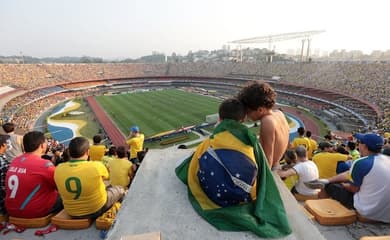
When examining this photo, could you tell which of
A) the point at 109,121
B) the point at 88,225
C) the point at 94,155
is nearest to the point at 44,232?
the point at 88,225

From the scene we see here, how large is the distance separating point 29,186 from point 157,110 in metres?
33.2

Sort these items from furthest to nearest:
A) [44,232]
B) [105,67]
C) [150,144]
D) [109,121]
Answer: [105,67], [109,121], [150,144], [44,232]

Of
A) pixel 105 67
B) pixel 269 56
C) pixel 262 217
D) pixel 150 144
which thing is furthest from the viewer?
pixel 269 56

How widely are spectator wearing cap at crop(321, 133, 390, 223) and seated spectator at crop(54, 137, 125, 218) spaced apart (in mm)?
3457

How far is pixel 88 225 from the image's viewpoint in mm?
3480

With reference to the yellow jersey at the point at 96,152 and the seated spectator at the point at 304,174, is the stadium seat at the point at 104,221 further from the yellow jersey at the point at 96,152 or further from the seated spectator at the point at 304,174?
the yellow jersey at the point at 96,152

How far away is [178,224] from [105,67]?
7163 cm

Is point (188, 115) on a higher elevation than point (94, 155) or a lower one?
lower

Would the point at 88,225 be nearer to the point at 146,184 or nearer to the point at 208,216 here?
the point at 146,184

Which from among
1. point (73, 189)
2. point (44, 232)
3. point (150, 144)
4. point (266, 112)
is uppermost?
point (266, 112)

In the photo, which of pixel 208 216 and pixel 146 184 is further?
pixel 146 184

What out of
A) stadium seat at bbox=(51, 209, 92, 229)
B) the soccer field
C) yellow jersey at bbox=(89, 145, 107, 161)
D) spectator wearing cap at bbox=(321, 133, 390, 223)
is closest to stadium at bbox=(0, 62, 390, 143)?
the soccer field

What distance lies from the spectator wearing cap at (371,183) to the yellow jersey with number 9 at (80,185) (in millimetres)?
3457

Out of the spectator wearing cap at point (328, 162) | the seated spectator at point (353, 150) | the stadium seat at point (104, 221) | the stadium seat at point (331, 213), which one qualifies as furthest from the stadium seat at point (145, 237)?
the seated spectator at point (353, 150)
